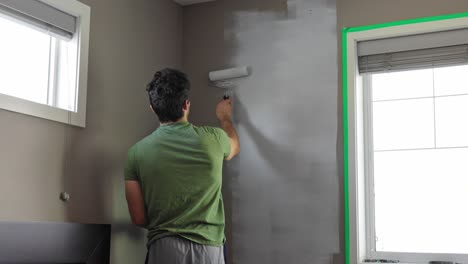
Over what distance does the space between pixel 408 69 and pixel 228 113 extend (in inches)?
36.9

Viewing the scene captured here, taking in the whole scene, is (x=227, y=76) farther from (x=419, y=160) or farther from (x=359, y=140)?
(x=419, y=160)

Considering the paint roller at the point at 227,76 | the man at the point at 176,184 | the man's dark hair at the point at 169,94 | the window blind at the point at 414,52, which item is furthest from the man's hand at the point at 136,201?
the window blind at the point at 414,52

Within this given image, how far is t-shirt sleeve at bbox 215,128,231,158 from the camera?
290 centimetres

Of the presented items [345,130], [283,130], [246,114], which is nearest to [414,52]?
[345,130]

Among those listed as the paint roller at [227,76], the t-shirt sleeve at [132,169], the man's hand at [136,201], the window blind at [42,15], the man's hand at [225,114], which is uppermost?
the window blind at [42,15]

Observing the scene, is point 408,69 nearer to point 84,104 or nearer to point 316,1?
point 316,1

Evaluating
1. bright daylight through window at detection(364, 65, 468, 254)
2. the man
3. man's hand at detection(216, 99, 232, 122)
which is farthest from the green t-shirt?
bright daylight through window at detection(364, 65, 468, 254)

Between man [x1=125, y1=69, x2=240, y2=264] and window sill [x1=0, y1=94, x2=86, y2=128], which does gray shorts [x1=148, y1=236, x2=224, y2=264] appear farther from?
window sill [x1=0, y1=94, x2=86, y2=128]

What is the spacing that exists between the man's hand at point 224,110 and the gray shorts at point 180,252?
0.87m

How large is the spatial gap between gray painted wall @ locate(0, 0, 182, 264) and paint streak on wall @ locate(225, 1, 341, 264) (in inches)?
19.5

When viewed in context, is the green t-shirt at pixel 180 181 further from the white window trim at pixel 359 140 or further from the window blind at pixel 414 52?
the window blind at pixel 414 52

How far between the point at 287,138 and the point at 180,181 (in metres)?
0.81

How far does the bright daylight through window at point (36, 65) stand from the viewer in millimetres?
2635

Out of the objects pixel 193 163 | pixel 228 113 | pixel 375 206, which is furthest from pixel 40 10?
pixel 375 206
